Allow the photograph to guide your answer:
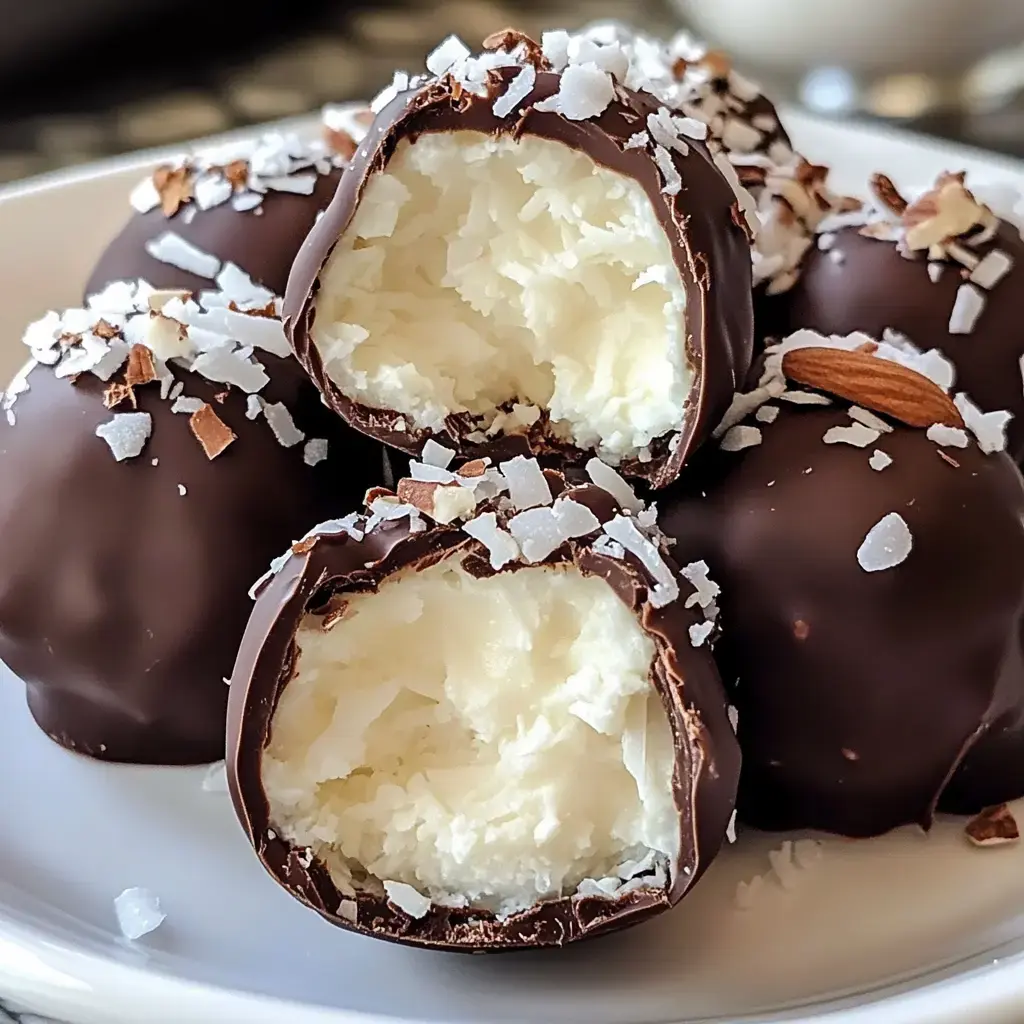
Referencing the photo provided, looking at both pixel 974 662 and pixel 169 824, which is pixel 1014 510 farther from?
pixel 169 824

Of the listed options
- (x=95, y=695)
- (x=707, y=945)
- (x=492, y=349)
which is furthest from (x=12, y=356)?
(x=707, y=945)

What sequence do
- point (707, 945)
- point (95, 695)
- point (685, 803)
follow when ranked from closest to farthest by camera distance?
1. point (685, 803)
2. point (707, 945)
3. point (95, 695)

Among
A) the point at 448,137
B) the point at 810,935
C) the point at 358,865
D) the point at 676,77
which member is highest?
the point at 448,137

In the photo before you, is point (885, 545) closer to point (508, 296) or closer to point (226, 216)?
point (508, 296)

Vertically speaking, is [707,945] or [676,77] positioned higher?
[676,77]

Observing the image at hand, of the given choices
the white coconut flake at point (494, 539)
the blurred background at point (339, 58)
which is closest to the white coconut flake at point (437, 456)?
the white coconut flake at point (494, 539)

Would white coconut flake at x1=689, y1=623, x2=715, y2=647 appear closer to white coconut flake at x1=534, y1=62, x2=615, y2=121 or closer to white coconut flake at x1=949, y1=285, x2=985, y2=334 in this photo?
white coconut flake at x1=534, y1=62, x2=615, y2=121

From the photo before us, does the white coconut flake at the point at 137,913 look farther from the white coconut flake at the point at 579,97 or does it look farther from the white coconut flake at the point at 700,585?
the white coconut flake at the point at 579,97

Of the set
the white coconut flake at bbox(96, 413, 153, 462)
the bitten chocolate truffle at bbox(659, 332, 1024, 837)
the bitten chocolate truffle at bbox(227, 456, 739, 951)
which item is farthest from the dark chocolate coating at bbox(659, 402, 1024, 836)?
the white coconut flake at bbox(96, 413, 153, 462)
